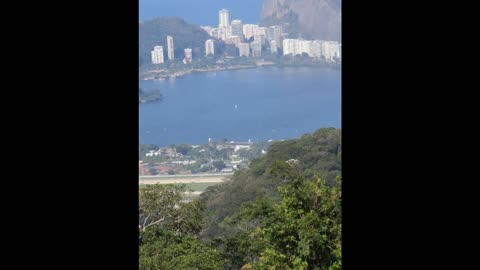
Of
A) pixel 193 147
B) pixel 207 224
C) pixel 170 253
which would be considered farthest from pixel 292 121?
pixel 170 253

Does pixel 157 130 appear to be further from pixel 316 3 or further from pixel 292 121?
pixel 316 3

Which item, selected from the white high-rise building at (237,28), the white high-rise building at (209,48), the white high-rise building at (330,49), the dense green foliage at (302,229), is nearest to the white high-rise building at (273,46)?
the white high-rise building at (237,28)

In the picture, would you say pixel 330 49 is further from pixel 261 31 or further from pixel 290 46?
pixel 261 31

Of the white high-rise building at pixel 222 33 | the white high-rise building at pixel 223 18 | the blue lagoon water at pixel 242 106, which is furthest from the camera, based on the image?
the white high-rise building at pixel 223 18

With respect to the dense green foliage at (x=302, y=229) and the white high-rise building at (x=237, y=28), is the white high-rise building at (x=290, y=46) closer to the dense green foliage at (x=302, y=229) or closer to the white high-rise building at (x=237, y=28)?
the white high-rise building at (x=237, y=28)

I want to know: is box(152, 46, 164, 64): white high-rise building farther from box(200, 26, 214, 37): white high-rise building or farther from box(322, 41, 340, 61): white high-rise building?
box(322, 41, 340, 61): white high-rise building

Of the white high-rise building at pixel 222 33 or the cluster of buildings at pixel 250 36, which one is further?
the white high-rise building at pixel 222 33
